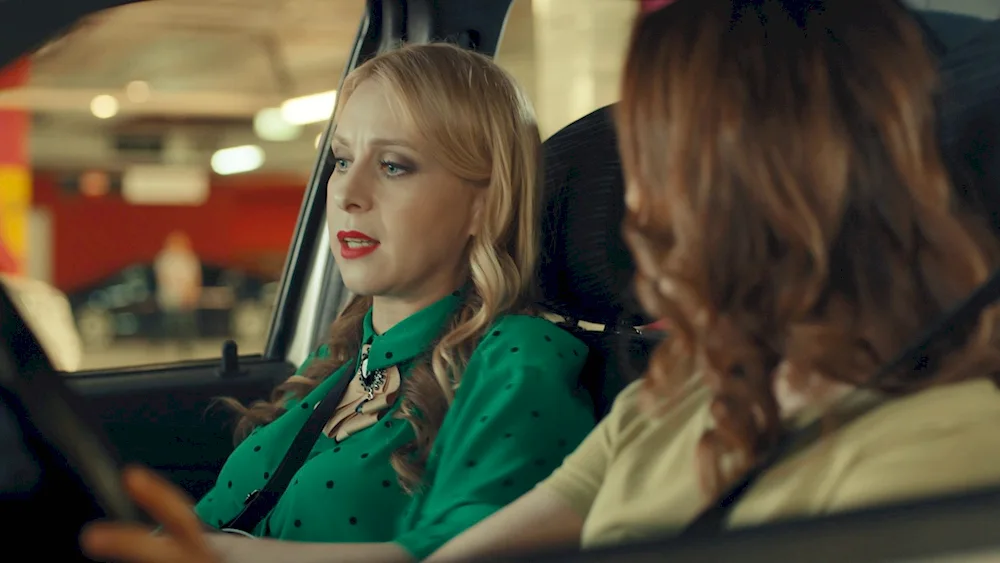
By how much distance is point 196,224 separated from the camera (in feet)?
7.52

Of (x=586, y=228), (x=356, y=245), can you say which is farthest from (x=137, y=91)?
(x=586, y=228)

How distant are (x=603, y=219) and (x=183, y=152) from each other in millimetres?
929

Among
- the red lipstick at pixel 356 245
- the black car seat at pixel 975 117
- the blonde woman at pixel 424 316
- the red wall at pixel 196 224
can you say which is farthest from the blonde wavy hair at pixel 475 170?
the red wall at pixel 196 224

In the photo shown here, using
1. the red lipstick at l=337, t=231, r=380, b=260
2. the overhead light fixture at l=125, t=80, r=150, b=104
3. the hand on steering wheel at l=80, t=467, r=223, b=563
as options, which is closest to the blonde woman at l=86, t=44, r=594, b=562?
the red lipstick at l=337, t=231, r=380, b=260

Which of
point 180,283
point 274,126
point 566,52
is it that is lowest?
point 180,283

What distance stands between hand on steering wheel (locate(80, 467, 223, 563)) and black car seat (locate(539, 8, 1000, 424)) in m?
0.45

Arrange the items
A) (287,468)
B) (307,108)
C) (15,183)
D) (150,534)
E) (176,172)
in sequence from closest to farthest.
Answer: (150,534) → (287,468) → (15,183) → (307,108) → (176,172)

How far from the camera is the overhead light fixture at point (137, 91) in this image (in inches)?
80.7

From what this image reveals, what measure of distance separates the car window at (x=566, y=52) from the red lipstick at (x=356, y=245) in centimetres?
25

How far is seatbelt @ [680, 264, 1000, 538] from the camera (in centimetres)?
93

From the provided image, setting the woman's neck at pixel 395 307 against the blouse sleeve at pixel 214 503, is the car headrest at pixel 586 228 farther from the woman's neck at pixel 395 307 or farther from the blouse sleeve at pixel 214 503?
the blouse sleeve at pixel 214 503

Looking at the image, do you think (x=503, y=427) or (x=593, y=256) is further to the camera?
(x=593, y=256)

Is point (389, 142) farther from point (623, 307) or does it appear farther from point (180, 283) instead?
point (180, 283)

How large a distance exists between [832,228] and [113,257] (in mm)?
1529
